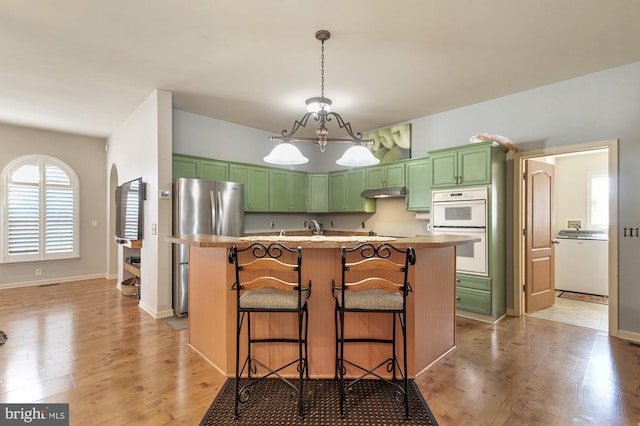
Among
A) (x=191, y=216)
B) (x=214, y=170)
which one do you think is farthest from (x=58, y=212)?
(x=191, y=216)

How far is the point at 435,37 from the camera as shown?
2709 millimetres

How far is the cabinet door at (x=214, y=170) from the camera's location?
4.55 m

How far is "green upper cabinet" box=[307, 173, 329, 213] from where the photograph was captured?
602 centimetres

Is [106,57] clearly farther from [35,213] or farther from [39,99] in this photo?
[35,213]

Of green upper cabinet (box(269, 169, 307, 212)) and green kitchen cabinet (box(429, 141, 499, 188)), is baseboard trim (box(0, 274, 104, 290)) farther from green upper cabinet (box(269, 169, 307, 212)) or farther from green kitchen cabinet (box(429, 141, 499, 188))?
green kitchen cabinet (box(429, 141, 499, 188))

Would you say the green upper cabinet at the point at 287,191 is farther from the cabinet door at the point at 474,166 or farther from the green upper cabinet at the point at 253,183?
the cabinet door at the point at 474,166

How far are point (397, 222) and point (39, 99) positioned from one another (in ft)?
18.3

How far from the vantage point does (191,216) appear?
396cm

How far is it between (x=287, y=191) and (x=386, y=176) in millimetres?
1843

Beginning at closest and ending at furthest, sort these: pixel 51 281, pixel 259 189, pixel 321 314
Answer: pixel 321 314, pixel 259 189, pixel 51 281

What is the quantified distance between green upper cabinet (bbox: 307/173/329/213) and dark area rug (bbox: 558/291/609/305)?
4.30 meters

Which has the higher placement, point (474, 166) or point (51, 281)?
point (474, 166)

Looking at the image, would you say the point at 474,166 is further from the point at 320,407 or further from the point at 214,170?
the point at 214,170

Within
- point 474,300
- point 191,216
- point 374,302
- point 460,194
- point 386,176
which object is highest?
point 386,176
